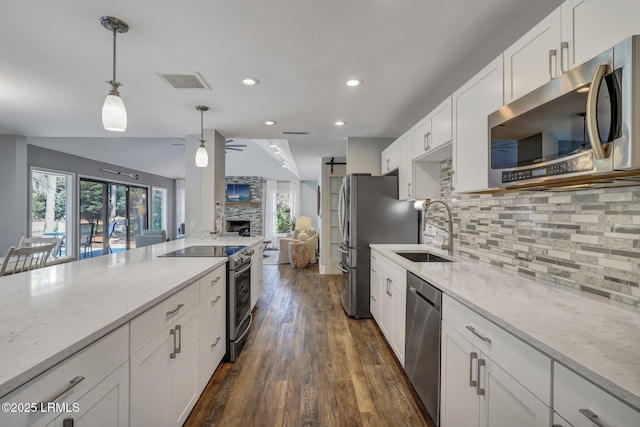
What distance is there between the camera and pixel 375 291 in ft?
10.9

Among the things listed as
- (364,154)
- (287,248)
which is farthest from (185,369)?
(287,248)

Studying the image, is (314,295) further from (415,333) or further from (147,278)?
(147,278)

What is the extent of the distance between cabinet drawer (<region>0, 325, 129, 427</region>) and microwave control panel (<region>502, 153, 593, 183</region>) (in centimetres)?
173

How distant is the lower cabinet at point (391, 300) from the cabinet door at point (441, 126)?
1.05 meters

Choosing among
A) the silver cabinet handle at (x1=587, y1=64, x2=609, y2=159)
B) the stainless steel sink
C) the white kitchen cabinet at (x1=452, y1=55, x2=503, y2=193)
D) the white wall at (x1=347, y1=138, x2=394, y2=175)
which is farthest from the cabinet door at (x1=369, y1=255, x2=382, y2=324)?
the silver cabinet handle at (x1=587, y1=64, x2=609, y2=159)

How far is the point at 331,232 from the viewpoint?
602 cm

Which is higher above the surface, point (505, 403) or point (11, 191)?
point (11, 191)

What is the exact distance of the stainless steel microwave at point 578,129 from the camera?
0.89 m

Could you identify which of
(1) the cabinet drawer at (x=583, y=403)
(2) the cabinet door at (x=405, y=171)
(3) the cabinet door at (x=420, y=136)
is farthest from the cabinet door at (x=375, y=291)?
(1) the cabinet drawer at (x=583, y=403)

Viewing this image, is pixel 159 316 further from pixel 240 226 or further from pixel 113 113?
pixel 240 226

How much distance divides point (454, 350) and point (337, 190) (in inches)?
190

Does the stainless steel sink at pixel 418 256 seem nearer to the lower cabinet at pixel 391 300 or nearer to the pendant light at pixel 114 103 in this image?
the lower cabinet at pixel 391 300

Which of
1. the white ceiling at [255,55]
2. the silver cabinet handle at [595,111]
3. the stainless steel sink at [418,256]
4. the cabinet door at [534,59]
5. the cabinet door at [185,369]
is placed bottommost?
the cabinet door at [185,369]

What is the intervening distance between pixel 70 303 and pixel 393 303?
2.18 meters
